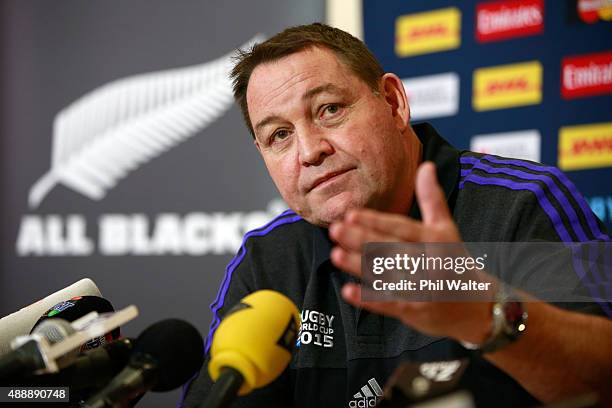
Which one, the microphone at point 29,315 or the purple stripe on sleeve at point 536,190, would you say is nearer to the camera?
the microphone at point 29,315

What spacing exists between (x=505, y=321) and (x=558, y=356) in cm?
15

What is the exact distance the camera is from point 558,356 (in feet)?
3.04

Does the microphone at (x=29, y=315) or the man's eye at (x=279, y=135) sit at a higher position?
the man's eye at (x=279, y=135)

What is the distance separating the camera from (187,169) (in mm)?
3441

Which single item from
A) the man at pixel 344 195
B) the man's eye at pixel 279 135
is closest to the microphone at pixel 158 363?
the man at pixel 344 195

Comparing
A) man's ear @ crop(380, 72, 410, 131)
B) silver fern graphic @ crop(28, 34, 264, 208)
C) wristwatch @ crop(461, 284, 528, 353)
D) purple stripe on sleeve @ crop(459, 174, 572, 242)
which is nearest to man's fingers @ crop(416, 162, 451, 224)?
wristwatch @ crop(461, 284, 528, 353)

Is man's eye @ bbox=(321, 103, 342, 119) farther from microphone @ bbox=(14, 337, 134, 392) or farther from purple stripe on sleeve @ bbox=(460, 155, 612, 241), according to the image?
microphone @ bbox=(14, 337, 134, 392)

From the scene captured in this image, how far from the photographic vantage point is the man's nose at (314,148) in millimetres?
1361

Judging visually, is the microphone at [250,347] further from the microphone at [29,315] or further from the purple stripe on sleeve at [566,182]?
the purple stripe on sleeve at [566,182]

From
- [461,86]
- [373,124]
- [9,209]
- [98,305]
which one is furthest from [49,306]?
[9,209]

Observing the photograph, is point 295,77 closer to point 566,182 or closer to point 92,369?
point 566,182

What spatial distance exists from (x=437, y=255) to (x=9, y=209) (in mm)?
3405

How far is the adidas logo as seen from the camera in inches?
52.3

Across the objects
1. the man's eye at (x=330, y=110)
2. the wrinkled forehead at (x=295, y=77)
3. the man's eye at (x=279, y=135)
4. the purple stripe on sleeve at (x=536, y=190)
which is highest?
the wrinkled forehead at (x=295, y=77)
